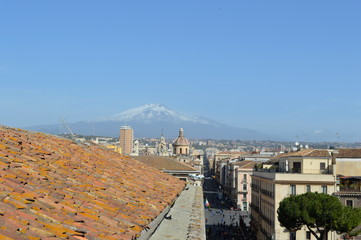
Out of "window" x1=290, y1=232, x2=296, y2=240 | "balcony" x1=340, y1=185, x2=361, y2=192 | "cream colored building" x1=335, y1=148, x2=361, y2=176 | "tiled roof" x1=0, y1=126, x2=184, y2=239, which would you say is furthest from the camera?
"cream colored building" x1=335, y1=148, x2=361, y2=176

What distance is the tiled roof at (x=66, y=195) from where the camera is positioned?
633 centimetres

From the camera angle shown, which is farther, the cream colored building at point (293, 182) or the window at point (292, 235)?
the cream colored building at point (293, 182)

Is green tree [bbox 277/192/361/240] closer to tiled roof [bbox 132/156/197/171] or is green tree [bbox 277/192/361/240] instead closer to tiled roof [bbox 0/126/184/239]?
tiled roof [bbox 132/156/197/171]

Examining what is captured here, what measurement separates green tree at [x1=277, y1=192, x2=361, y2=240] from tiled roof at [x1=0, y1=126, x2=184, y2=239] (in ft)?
112

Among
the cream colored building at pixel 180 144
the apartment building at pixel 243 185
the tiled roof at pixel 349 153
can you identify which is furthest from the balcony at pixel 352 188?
the cream colored building at pixel 180 144

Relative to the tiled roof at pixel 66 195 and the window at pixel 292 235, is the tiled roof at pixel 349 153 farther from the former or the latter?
the tiled roof at pixel 66 195

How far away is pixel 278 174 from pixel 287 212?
868 centimetres

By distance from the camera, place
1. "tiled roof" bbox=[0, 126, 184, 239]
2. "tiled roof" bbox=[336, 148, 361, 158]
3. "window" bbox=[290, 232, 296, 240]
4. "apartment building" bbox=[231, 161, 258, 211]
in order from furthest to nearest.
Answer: "apartment building" bbox=[231, 161, 258, 211], "tiled roof" bbox=[336, 148, 361, 158], "window" bbox=[290, 232, 296, 240], "tiled roof" bbox=[0, 126, 184, 239]

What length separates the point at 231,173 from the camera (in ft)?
449

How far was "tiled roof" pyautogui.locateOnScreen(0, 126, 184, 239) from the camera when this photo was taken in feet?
20.8

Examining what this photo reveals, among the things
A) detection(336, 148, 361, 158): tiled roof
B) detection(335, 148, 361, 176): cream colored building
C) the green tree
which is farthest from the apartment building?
the green tree

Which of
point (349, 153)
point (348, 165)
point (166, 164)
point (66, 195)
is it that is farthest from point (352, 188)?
point (66, 195)

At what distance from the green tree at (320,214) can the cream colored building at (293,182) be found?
4728mm

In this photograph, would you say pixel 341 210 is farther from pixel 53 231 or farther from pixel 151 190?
pixel 53 231
